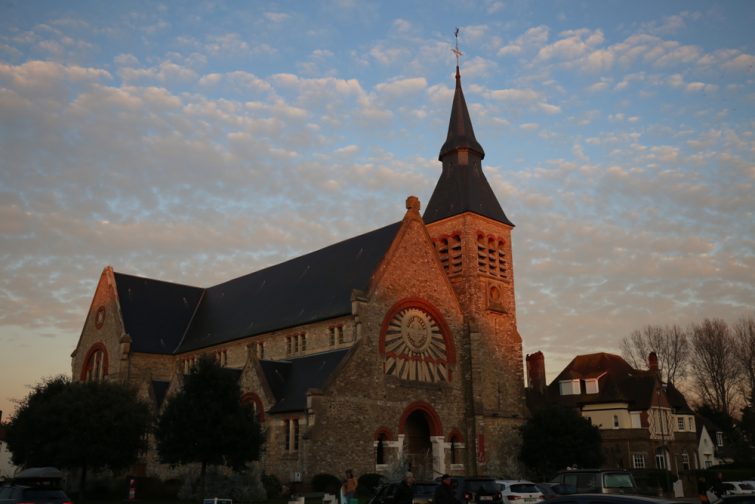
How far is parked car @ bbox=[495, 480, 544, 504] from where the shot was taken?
23.7 meters

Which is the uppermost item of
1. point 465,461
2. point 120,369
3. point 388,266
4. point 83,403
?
point 388,266

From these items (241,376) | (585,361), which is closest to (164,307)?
(241,376)

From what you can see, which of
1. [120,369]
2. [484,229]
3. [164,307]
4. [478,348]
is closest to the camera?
[478,348]

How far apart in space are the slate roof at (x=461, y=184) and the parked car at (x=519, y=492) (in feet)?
75.4

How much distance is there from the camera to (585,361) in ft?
202

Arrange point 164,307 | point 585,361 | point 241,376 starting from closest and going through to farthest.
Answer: point 241,376
point 164,307
point 585,361

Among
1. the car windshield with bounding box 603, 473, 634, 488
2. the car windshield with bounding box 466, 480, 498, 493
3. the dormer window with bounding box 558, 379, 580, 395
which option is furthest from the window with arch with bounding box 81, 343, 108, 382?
the car windshield with bounding box 603, 473, 634, 488

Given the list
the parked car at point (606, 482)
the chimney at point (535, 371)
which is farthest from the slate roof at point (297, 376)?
the chimney at point (535, 371)

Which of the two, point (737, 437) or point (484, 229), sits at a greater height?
point (484, 229)

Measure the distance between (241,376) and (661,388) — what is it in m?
34.8

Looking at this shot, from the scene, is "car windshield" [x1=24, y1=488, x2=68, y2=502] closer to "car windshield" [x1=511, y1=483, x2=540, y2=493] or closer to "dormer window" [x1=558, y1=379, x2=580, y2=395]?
"car windshield" [x1=511, y1=483, x2=540, y2=493]

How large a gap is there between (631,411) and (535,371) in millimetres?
10891

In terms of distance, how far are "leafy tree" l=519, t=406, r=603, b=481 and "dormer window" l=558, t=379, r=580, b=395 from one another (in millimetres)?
16864

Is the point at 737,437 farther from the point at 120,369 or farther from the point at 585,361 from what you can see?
the point at 120,369
